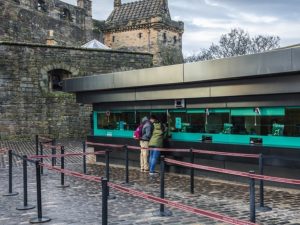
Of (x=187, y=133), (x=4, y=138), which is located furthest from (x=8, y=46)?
(x=187, y=133)

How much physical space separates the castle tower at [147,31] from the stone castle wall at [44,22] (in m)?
2.32

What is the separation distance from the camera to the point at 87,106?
26234mm

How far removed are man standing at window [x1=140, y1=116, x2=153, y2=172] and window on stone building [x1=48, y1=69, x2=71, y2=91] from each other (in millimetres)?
13987

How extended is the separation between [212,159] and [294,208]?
3.59 metres

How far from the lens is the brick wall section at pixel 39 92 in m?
23.8

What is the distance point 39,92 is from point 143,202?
17.4 m

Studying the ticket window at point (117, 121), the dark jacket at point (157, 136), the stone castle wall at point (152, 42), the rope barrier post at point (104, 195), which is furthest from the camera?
the stone castle wall at point (152, 42)

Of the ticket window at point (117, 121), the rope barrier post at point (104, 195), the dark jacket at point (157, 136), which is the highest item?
the ticket window at point (117, 121)

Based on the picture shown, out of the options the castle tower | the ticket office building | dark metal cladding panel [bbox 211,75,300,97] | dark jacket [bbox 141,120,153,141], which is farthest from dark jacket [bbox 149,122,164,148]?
the castle tower

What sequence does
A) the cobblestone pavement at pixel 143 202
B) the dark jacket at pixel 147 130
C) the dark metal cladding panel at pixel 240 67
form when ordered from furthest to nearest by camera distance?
the dark jacket at pixel 147 130 → the dark metal cladding panel at pixel 240 67 → the cobblestone pavement at pixel 143 202

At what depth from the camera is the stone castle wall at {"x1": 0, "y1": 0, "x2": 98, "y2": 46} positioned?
116ft

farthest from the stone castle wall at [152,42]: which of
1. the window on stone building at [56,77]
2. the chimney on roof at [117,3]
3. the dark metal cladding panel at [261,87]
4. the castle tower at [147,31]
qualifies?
the dark metal cladding panel at [261,87]

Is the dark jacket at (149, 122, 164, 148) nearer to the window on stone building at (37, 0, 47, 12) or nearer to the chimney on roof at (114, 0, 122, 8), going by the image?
the window on stone building at (37, 0, 47, 12)

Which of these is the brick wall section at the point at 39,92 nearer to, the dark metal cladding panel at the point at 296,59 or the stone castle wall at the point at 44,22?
the stone castle wall at the point at 44,22
